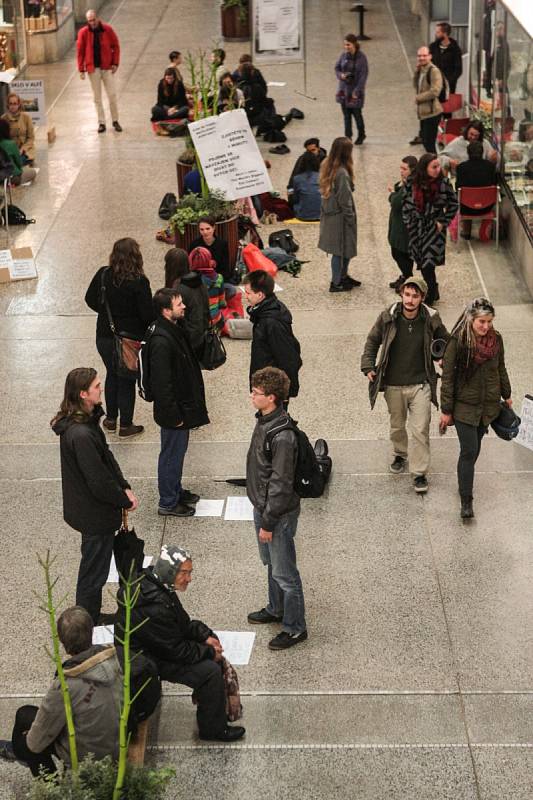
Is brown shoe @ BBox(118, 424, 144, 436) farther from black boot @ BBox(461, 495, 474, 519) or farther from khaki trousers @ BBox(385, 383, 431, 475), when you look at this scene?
black boot @ BBox(461, 495, 474, 519)

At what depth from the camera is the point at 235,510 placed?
30.1 ft

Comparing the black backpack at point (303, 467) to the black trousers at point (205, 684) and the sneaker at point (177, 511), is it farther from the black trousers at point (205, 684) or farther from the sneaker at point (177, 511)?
the sneaker at point (177, 511)

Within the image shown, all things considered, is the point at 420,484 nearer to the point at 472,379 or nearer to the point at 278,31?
the point at 472,379

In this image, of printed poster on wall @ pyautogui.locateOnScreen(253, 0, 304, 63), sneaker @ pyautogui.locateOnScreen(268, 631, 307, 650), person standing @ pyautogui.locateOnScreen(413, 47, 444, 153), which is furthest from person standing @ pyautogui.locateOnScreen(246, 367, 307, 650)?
printed poster on wall @ pyautogui.locateOnScreen(253, 0, 304, 63)

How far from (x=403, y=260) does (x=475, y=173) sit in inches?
90.6

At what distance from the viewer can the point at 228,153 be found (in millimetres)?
Result: 14016

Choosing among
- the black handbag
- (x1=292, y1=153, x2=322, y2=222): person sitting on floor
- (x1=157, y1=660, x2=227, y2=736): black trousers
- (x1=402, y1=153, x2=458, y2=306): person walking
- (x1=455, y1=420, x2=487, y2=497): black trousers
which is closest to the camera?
(x1=157, y1=660, x2=227, y2=736): black trousers

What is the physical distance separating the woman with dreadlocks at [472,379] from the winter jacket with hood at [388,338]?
1.38ft

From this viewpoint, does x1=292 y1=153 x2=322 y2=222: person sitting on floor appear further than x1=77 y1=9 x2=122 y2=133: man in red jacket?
No

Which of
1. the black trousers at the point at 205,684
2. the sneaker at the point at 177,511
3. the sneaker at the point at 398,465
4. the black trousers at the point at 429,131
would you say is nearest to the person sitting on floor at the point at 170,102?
the black trousers at the point at 429,131

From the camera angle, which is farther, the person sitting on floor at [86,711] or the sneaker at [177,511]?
the sneaker at [177,511]

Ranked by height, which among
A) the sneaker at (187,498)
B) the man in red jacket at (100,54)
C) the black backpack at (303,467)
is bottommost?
the sneaker at (187,498)

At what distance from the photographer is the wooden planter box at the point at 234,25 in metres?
26.7

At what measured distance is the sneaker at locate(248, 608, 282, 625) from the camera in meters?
7.81
